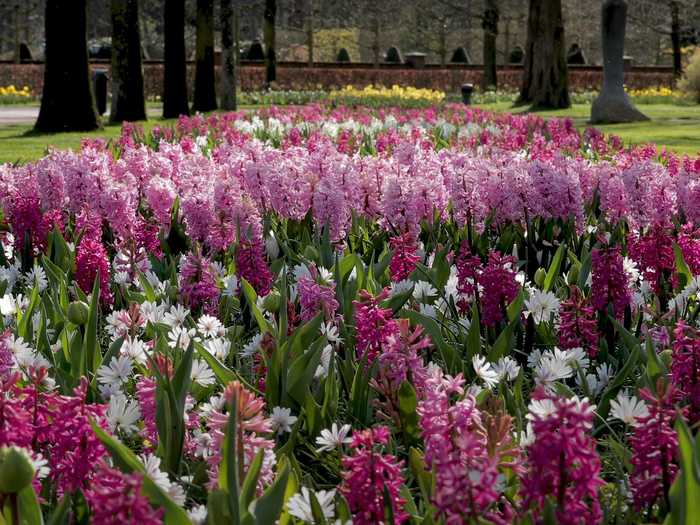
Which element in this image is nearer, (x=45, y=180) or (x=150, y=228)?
(x=150, y=228)

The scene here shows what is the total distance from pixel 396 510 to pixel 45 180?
4.10m

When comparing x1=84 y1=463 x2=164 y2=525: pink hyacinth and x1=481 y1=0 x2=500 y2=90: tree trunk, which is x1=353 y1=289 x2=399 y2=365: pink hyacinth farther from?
x1=481 y1=0 x2=500 y2=90: tree trunk

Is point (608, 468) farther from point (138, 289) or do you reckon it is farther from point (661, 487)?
point (138, 289)

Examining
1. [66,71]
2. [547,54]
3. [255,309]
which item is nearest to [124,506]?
[255,309]

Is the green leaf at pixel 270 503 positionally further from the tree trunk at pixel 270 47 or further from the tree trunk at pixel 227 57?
the tree trunk at pixel 270 47

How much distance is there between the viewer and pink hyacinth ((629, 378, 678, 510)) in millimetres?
1716

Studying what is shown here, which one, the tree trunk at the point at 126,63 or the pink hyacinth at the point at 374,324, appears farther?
the tree trunk at the point at 126,63

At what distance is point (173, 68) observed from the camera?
20.2 metres

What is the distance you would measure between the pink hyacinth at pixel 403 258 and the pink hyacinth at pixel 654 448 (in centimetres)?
172

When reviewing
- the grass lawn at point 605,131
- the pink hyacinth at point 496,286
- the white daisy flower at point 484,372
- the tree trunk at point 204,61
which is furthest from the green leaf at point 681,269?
the tree trunk at point 204,61

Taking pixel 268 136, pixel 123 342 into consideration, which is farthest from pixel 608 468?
pixel 268 136

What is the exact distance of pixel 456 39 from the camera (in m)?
63.0

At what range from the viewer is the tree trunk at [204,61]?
22328 millimetres

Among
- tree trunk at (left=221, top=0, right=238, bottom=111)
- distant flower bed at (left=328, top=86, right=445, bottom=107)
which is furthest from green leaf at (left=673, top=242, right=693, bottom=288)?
tree trunk at (left=221, top=0, right=238, bottom=111)
